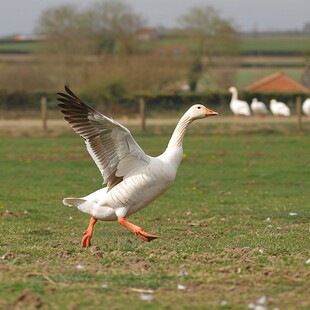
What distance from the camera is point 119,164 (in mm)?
11883

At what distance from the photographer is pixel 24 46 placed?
442 feet

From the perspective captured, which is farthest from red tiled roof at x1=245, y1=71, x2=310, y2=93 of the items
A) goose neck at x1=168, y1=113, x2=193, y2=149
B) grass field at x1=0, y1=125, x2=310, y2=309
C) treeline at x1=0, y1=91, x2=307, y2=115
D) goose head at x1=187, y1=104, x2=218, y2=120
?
goose neck at x1=168, y1=113, x2=193, y2=149

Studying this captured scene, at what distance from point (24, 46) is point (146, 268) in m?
129

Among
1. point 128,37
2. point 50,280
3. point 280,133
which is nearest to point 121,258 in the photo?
point 50,280

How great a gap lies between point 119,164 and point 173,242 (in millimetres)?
1217

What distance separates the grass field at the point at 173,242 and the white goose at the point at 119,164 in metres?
0.48

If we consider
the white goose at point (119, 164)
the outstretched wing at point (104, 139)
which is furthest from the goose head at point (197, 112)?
the outstretched wing at point (104, 139)

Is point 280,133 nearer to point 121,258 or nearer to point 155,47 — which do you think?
point 121,258

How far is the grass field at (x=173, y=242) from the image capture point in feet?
24.3

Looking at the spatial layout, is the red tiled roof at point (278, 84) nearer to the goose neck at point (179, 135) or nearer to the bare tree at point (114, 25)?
the bare tree at point (114, 25)

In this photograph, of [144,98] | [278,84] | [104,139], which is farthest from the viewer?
[278,84]

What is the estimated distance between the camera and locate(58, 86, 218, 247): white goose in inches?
455

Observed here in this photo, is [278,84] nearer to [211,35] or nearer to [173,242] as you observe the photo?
[211,35]

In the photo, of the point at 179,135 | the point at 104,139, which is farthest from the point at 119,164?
the point at 179,135
